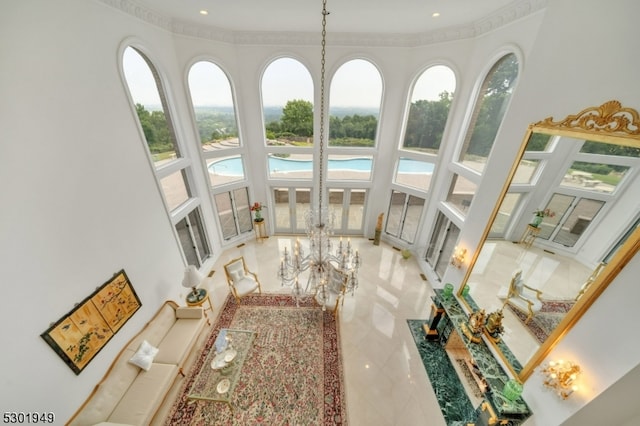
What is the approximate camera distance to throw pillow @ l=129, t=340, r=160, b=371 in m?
4.25

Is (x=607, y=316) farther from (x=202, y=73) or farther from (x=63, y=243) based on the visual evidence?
(x=202, y=73)

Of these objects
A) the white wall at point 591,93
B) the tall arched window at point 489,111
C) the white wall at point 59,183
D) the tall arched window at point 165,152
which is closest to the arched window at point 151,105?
the tall arched window at point 165,152

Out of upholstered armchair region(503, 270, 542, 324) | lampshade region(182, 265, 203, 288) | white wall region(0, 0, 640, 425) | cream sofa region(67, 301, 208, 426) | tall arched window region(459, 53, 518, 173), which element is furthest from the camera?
lampshade region(182, 265, 203, 288)

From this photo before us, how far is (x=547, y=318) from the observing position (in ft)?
10.3

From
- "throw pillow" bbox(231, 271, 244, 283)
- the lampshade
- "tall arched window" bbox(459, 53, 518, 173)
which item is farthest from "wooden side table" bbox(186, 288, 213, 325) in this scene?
"tall arched window" bbox(459, 53, 518, 173)

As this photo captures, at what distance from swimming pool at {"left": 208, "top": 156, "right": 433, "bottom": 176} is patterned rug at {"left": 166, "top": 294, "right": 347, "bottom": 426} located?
14.0ft

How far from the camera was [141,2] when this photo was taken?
4480 mm

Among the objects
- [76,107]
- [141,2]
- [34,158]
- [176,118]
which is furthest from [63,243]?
[141,2]

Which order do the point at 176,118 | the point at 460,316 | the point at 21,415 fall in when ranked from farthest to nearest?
the point at 176,118, the point at 460,316, the point at 21,415

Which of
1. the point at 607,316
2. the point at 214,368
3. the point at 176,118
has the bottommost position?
the point at 214,368

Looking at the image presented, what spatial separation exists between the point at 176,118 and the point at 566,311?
836 cm

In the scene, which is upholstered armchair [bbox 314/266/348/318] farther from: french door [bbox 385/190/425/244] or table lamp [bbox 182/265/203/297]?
french door [bbox 385/190/425/244]

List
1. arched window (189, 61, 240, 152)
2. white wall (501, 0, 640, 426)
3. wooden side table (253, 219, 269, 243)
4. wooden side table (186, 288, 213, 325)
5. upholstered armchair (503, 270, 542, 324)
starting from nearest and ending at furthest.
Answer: white wall (501, 0, 640, 426)
upholstered armchair (503, 270, 542, 324)
wooden side table (186, 288, 213, 325)
arched window (189, 61, 240, 152)
wooden side table (253, 219, 269, 243)

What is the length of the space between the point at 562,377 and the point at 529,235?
183cm
